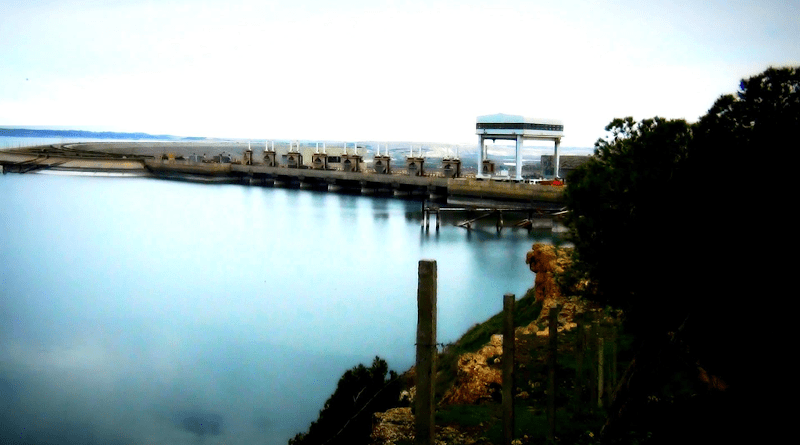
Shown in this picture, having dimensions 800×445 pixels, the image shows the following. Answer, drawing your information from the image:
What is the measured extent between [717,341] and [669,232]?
0.89 m

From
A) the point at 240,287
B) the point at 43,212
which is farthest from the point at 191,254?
the point at 43,212

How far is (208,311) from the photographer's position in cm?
2122

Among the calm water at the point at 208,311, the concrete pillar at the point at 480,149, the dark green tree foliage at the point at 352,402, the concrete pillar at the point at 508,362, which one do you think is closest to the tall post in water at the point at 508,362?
the concrete pillar at the point at 508,362

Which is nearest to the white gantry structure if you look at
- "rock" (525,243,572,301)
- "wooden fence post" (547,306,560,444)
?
"rock" (525,243,572,301)

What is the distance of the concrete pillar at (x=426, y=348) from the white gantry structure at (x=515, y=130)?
46995 millimetres

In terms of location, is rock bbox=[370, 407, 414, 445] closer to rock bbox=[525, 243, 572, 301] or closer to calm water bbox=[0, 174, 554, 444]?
rock bbox=[525, 243, 572, 301]

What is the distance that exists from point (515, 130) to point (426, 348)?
→ 161 ft

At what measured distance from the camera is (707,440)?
17.1ft

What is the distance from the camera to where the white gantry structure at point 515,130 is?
51.3 metres

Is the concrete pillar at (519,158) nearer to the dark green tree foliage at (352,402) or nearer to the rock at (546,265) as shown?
the rock at (546,265)

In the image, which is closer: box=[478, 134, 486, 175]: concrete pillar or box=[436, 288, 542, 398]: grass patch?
box=[436, 288, 542, 398]: grass patch

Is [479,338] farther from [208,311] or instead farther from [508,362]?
[208,311]

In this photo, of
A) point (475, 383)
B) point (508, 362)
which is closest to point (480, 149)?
point (475, 383)

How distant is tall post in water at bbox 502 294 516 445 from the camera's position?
17.0ft
